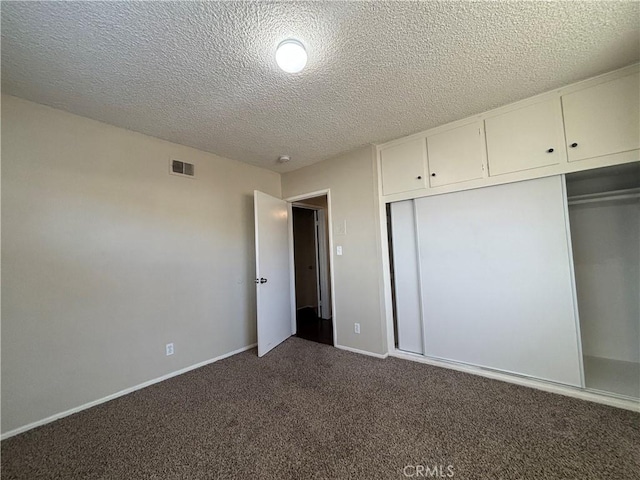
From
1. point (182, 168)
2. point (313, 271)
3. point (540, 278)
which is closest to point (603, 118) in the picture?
point (540, 278)

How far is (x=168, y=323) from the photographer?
2564 mm

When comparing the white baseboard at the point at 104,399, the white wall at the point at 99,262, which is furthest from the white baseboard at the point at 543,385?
the white wall at the point at 99,262

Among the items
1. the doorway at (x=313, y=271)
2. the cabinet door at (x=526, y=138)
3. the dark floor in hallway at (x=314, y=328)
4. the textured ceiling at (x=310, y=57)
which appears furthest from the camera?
the doorway at (x=313, y=271)

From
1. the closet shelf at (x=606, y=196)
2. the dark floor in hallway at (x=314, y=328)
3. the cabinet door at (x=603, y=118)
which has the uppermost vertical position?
the cabinet door at (x=603, y=118)

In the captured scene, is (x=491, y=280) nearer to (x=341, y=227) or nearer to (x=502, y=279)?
(x=502, y=279)

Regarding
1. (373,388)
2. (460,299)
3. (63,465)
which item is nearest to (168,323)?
(63,465)

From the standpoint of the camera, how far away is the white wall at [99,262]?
1.83 metres

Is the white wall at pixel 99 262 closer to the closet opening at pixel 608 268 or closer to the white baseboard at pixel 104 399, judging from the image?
the white baseboard at pixel 104 399

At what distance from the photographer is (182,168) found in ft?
9.09

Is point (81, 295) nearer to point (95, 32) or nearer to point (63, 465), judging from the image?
point (63, 465)

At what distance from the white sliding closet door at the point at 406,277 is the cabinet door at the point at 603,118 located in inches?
54.2

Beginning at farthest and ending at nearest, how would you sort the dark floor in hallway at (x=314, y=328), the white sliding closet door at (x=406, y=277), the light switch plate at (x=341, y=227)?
the dark floor in hallway at (x=314, y=328), the light switch plate at (x=341, y=227), the white sliding closet door at (x=406, y=277)

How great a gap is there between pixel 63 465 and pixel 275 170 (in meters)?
3.39

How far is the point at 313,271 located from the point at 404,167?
9.97 feet
